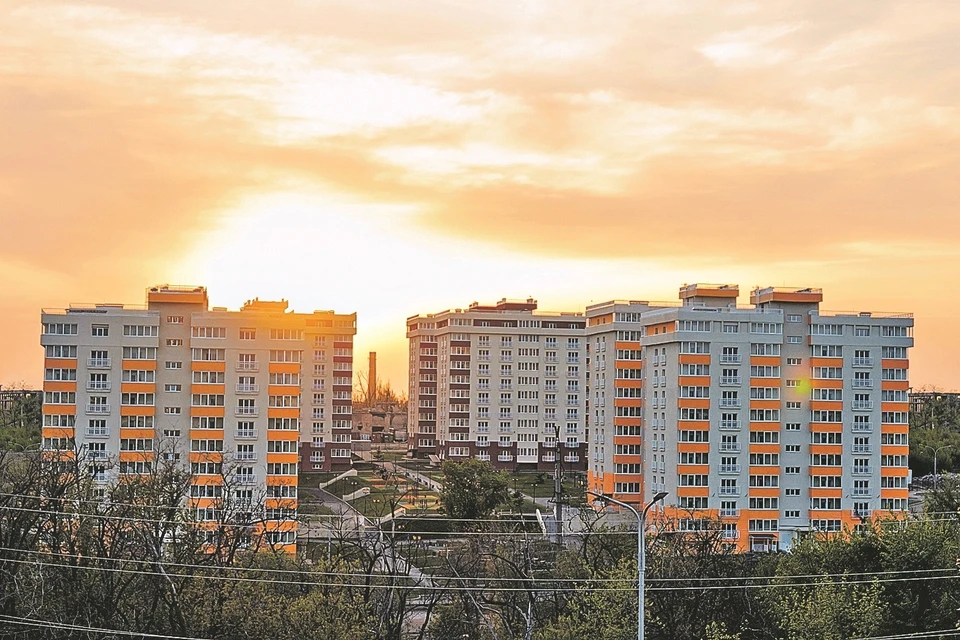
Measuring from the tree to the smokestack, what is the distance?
110530mm

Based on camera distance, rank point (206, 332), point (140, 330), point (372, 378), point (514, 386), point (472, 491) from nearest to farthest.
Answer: point (140, 330) → point (206, 332) → point (472, 491) → point (514, 386) → point (372, 378)

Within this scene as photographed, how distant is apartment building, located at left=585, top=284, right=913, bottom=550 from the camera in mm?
50219

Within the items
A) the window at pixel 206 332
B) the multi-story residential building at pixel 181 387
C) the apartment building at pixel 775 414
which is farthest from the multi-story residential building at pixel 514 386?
the window at pixel 206 332

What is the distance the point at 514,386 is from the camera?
91750 millimetres

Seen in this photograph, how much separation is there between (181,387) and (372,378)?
11705 cm

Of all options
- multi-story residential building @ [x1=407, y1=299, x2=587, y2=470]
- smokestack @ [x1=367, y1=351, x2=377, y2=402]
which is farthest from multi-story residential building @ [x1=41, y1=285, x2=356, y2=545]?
smokestack @ [x1=367, y1=351, x2=377, y2=402]

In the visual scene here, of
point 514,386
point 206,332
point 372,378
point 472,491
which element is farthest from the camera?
point 372,378

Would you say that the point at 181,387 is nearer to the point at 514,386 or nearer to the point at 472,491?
the point at 472,491

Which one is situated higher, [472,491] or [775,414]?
[775,414]

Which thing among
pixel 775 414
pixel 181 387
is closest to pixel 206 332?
pixel 181 387

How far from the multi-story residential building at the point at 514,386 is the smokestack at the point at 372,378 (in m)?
71.3

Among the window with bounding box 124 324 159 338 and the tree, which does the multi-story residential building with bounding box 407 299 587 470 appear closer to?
the tree

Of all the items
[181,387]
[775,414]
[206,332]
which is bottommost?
[775,414]

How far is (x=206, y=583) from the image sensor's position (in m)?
27.5
